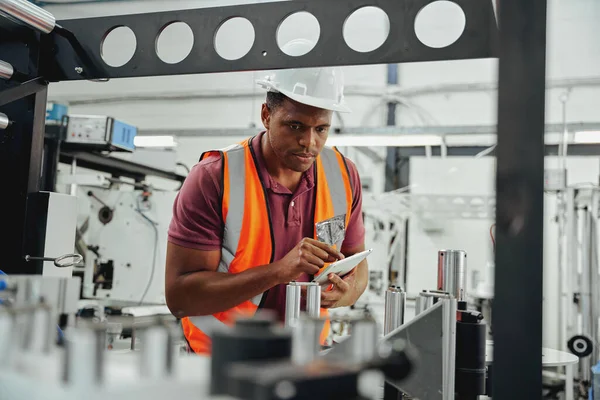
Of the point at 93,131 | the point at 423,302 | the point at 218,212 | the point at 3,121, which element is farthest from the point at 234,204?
the point at 93,131

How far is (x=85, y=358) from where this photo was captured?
373 millimetres

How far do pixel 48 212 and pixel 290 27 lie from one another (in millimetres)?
5028

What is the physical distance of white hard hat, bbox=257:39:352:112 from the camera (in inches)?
53.7

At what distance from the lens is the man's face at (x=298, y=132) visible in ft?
4.54

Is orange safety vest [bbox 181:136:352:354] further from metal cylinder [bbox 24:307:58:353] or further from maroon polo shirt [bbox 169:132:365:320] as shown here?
metal cylinder [bbox 24:307:58:353]

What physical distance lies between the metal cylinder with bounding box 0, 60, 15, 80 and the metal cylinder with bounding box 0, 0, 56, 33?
96 mm

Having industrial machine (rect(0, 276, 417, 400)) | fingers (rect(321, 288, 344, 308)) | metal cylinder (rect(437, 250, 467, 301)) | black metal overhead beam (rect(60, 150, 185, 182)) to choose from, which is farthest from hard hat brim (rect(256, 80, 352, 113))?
black metal overhead beam (rect(60, 150, 185, 182))

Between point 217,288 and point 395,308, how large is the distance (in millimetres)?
542

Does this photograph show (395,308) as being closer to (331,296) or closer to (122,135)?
(331,296)

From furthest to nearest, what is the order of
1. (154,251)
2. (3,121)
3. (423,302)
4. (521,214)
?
(154,251) < (3,121) < (423,302) < (521,214)

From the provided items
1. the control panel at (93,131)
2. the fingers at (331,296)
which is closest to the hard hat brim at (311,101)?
the fingers at (331,296)

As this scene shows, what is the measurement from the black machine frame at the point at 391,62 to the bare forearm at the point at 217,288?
1.12ft

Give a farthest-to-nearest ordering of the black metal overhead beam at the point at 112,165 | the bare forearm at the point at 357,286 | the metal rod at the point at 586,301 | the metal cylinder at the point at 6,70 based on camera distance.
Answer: the metal rod at the point at 586,301
the black metal overhead beam at the point at 112,165
the bare forearm at the point at 357,286
the metal cylinder at the point at 6,70

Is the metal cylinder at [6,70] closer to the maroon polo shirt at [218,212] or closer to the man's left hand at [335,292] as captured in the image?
the maroon polo shirt at [218,212]
